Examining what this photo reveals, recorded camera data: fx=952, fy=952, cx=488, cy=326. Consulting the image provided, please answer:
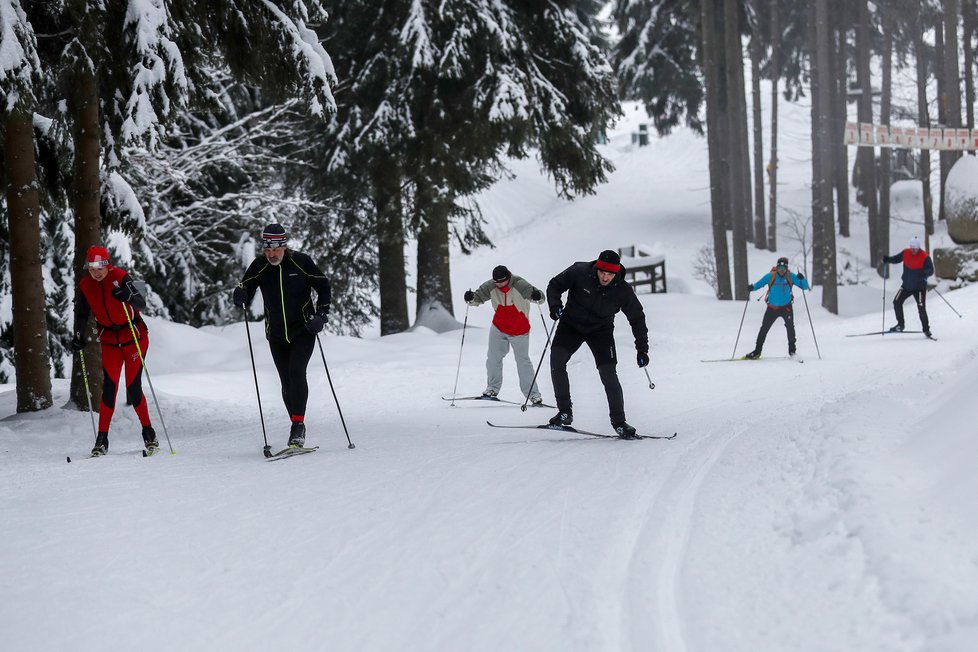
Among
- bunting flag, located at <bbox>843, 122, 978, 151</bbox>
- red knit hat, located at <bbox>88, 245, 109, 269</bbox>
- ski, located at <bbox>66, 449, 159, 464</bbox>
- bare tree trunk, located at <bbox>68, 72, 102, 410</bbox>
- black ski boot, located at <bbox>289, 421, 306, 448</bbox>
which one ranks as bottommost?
ski, located at <bbox>66, 449, 159, 464</bbox>

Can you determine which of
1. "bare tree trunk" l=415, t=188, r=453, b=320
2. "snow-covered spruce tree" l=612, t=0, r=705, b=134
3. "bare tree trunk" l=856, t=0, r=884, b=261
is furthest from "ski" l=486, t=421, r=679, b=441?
"bare tree trunk" l=856, t=0, r=884, b=261

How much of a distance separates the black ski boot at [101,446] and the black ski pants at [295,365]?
165 centimetres

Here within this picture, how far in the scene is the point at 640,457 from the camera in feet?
23.6

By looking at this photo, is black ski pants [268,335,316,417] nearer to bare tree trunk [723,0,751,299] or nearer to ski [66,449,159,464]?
ski [66,449,159,464]

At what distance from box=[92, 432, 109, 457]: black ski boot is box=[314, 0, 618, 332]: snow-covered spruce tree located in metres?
8.87

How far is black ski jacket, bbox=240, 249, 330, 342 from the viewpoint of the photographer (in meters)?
7.73

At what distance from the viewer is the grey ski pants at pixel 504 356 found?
36.8ft

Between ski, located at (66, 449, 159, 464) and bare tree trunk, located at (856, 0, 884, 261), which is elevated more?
bare tree trunk, located at (856, 0, 884, 261)

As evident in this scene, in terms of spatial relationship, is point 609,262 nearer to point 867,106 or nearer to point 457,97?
point 457,97

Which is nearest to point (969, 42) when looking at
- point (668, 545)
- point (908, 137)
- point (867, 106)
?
point (867, 106)

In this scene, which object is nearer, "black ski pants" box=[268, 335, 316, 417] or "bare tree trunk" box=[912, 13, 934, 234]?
"black ski pants" box=[268, 335, 316, 417]

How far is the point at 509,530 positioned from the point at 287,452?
3.03 metres

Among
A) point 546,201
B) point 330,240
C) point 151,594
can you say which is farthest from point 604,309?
point 546,201

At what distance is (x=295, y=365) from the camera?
25.7 ft
